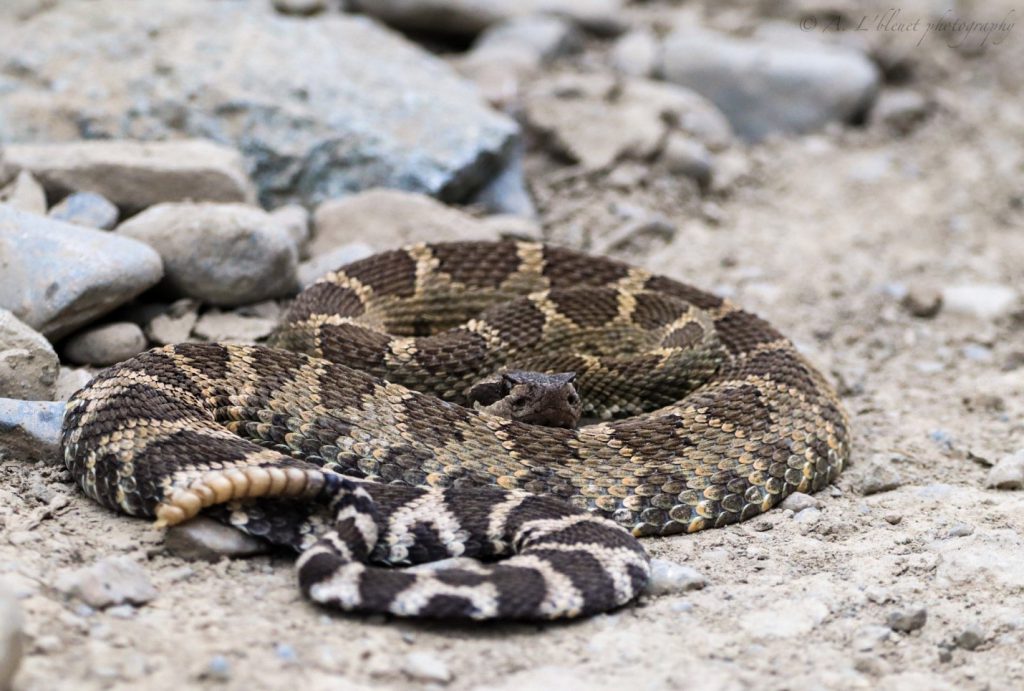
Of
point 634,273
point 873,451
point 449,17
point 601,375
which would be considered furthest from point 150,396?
point 449,17

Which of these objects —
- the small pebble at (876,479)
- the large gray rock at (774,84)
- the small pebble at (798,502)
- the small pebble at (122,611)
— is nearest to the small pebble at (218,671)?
the small pebble at (122,611)

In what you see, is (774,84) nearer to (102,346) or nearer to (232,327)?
(232,327)

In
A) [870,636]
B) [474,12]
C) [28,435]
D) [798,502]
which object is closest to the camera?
[870,636]

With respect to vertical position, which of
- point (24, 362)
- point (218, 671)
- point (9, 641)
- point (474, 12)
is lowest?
point (24, 362)

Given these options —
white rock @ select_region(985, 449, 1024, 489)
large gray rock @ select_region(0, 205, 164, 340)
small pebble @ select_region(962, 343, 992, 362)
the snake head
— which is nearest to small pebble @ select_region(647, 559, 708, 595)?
the snake head

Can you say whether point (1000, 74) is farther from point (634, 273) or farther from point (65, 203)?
point (65, 203)

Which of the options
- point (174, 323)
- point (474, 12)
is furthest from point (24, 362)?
point (474, 12)
